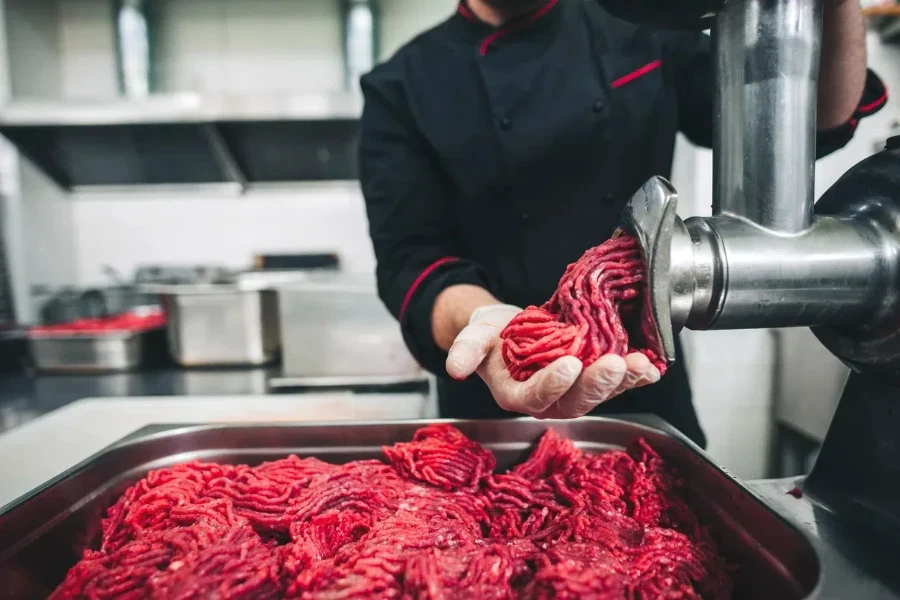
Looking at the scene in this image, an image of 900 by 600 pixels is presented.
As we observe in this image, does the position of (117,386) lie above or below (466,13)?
below

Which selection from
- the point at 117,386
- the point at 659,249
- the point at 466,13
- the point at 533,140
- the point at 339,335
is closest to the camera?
the point at 659,249

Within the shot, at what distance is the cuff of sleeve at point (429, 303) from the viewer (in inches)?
57.6

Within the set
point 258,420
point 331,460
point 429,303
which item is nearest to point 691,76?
point 429,303

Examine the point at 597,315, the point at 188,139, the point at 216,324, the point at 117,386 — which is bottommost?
the point at 117,386

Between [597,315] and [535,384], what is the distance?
145mm

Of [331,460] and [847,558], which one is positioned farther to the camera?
[331,460]

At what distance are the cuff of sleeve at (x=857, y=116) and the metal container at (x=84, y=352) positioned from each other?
3.60 metres

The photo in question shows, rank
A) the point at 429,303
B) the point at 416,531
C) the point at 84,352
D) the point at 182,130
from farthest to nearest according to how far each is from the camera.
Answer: the point at 182,130, the point at 84,352, the point at 429,303, the point at 416,531

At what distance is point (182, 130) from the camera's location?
3.83 m

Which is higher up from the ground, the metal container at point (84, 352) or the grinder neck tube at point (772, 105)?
the grinder neck tube at point (772, 105)

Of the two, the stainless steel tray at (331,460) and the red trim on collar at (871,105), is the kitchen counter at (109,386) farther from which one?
the red trim on collar at (871,105)

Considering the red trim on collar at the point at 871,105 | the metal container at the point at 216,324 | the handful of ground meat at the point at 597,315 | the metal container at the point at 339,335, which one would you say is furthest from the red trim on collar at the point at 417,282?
the metal container at the point at 216,324

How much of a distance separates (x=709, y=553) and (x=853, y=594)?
0.24 m

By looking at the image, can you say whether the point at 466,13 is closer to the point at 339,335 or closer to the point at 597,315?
the point at 597,315
